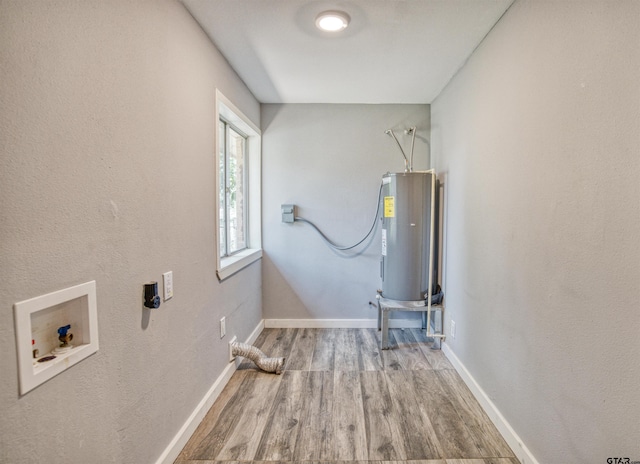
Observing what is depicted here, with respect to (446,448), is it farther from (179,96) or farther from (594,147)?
(179,96)

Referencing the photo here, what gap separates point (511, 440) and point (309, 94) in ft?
9.80

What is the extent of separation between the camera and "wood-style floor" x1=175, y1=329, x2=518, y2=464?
1.65m

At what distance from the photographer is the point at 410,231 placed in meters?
2.89

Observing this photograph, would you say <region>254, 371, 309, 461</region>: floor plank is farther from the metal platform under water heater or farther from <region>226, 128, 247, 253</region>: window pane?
<region>226, 128, 247, 253</region>: window pane

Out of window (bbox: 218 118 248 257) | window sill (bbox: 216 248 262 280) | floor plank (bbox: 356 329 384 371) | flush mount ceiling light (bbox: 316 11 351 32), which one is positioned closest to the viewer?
flush mount ceiling light (bbox: 316 11 351 32)

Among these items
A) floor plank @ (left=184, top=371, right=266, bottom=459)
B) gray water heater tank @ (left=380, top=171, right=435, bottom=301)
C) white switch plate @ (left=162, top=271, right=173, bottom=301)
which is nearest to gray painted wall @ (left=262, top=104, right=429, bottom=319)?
gray water heater tank @ (left=380, top=171, right=435, bottom=301)

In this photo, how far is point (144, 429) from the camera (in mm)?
1362

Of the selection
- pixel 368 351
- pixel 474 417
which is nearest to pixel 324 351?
pixel 368 351

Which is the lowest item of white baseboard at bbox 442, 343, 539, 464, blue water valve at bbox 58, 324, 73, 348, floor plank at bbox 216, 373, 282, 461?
floor plank at bbox 216, 373, 282, 461

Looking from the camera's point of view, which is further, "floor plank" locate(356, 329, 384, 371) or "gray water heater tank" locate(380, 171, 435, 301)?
"gray water heater tank" locate(380, 171, 435, 301)

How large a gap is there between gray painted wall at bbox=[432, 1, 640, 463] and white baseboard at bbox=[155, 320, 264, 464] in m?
1.72

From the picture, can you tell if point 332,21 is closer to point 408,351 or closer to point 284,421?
point 284,421

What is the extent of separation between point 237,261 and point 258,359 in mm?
786

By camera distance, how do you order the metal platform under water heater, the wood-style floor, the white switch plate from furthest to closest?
the metal platform under water heater → the wood-style floor → the white switch plate
